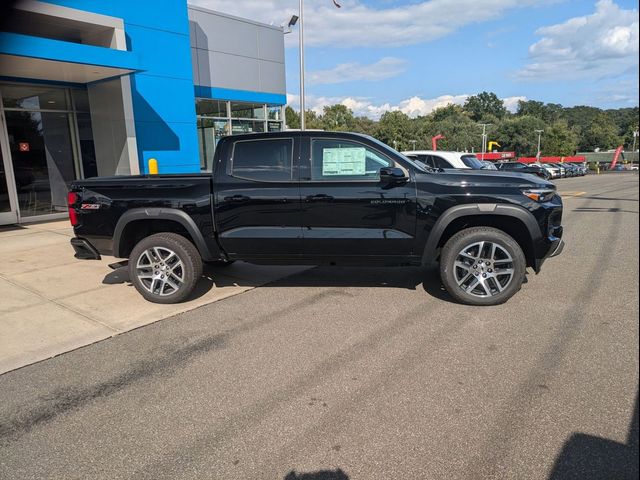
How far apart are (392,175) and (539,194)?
62.5 inches

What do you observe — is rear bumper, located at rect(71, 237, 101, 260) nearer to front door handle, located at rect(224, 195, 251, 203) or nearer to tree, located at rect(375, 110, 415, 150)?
front door handle, located at rect(224, 195, 251, 203)

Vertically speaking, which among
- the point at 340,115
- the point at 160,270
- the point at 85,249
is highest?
the point at 340,115

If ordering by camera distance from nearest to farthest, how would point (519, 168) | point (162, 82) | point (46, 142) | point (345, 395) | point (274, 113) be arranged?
point (345, 395) < point (46, 142) < point (162, 82) < point (274, 113) < point (519, 168)

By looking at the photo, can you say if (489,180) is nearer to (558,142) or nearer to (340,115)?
(558,142)

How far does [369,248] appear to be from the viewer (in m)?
5.09

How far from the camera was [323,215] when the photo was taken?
16.7 ft

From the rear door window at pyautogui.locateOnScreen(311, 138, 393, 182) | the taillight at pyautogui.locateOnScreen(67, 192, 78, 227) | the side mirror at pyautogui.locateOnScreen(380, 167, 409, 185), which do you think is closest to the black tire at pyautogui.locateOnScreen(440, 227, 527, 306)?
the side mirror at pyautogui.locateOnScreen(380, 167, 409, 185)

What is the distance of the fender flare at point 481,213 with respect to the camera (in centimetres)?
482

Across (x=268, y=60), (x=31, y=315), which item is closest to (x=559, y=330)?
(x=31, y=315)

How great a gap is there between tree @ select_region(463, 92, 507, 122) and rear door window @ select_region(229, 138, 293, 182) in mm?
154099

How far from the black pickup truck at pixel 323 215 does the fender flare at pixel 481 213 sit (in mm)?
11

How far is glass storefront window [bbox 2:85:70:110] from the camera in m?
10.9

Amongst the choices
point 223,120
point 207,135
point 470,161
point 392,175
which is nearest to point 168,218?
point 392,175

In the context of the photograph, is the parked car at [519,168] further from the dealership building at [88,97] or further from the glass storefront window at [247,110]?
the dealership building at [88,97]
